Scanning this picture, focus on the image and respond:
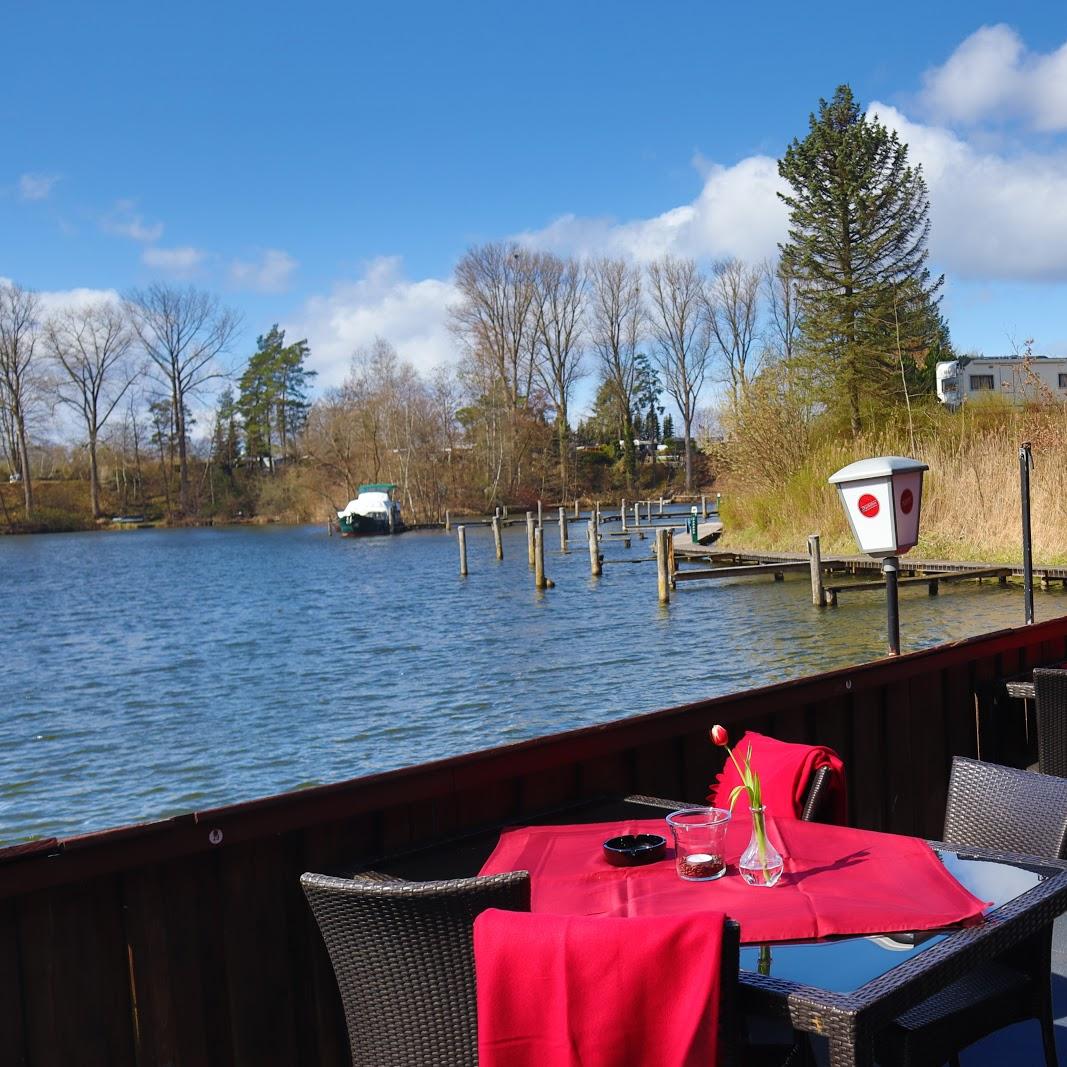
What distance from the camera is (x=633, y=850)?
2.38 metres

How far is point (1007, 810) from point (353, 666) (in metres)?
15.6

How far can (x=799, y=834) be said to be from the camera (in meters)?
2.53

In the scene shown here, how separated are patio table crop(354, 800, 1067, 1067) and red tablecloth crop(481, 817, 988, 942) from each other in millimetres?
31

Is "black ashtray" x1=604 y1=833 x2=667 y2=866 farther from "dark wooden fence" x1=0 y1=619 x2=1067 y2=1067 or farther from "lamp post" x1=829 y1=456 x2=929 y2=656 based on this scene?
"lamp post" x1=829 y1=456 x2=929 y2=656

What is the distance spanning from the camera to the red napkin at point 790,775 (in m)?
2.89

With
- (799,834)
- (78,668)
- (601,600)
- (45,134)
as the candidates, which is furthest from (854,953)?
(45,134)

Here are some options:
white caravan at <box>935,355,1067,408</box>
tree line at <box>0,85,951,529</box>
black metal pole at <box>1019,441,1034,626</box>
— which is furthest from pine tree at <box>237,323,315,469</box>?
black metal pole at <box>1019,441,1034,626</box>

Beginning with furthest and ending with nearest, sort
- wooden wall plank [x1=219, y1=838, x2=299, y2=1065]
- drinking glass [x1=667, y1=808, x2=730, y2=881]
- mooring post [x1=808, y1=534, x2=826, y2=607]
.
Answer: mooring post [x1=808, y1=534, x2=826, y2=607]
wooden wall plank [x1=219, y1=838, x2=299, y2=1065]
drinking glass [x1=667, y1=808, x2=730, y2=881]

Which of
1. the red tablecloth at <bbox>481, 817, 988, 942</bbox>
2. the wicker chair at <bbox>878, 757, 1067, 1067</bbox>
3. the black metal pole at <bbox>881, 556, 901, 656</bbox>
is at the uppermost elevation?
the black metal pole at <bbox>881, 556, 901, 656</bbox>

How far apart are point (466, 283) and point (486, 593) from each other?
43.9 meters

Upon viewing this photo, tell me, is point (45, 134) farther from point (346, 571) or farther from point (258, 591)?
point (258, 591)

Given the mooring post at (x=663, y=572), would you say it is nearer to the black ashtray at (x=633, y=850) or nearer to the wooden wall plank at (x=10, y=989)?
the black ashtray at (x=633, y=850)

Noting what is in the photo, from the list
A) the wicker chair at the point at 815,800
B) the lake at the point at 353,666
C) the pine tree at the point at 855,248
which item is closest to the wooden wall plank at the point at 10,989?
the wicker chair at the point at 815,800

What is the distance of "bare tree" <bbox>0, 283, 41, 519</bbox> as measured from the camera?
72500 millimetres
